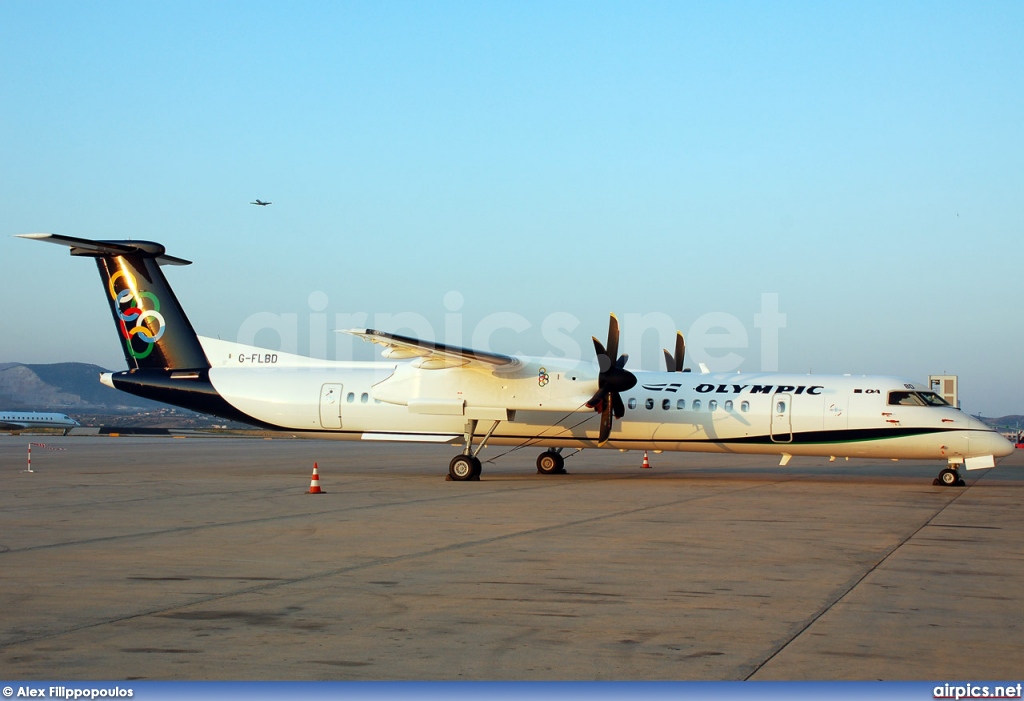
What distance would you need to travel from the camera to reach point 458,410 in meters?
23.2

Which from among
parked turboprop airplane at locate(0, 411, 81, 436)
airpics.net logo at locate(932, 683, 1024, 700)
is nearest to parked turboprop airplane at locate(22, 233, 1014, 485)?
airpics.net logo at locate(932, 683, 1024, 700)

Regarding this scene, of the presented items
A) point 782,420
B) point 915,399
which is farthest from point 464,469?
point 915,399

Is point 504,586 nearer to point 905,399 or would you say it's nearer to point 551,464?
point 905,399

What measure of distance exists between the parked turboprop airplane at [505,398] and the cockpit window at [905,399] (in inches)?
1.1

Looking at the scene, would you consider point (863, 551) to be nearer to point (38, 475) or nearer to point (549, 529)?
point (549, 529)

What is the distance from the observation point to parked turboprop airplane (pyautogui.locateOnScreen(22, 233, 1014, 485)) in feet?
72.1

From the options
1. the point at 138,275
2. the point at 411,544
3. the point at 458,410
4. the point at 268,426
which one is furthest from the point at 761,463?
the point at 411,544

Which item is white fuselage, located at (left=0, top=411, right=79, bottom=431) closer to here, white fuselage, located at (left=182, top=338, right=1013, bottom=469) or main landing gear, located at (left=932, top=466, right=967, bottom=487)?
white fuselage, located at (left=182, top=338, right=1013, bottom=469)

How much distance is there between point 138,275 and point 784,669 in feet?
73.1

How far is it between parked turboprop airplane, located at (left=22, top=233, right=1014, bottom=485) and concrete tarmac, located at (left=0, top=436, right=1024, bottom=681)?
10.2ft

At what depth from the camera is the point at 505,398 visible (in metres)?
23.1

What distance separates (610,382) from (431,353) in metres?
4.25

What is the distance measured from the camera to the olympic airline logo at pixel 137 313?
24.8m

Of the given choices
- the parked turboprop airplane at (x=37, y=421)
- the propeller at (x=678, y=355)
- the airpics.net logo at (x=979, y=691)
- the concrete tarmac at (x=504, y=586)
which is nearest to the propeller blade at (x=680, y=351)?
the propeller at (x=678, y=355)
